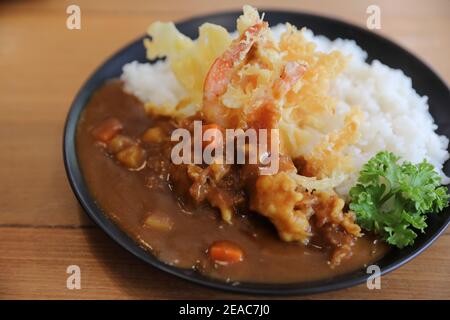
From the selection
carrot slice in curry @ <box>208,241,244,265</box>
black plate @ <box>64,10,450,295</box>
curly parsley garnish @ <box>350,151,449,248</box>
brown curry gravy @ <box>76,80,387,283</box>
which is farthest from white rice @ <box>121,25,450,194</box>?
carrot slice in curry @ <box>208,241,244,265</box>

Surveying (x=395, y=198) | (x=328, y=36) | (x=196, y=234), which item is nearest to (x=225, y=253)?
(x=196, y=234)

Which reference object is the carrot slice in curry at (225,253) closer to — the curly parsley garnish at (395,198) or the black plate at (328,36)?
the black plate at (328,36)

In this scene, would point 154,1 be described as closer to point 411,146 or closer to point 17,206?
point 17,206

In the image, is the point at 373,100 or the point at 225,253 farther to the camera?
the point at 373,100

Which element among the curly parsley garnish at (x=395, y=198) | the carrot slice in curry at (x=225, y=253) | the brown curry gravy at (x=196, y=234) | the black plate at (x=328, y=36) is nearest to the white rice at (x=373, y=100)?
the black plate at (x=328, y=36)

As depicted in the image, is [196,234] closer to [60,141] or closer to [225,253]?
[225,253]

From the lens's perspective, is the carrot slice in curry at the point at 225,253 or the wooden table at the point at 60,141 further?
the wooden table at the point at 60,141
